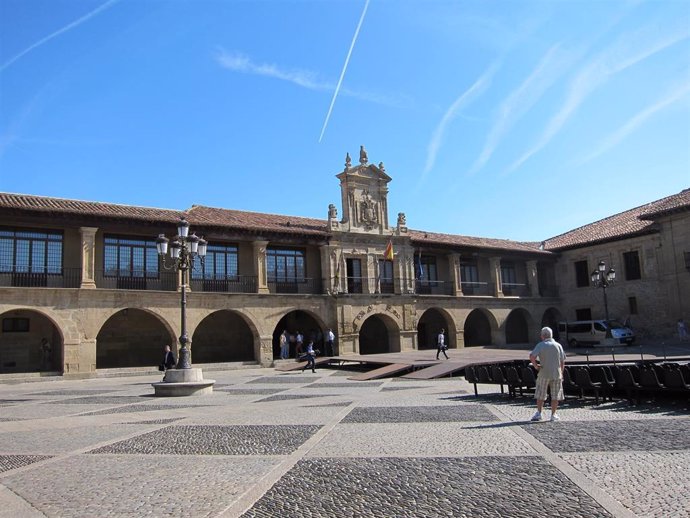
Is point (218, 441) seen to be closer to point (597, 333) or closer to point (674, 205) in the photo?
point (597, 333)

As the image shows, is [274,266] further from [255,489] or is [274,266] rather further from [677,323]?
[255,489]

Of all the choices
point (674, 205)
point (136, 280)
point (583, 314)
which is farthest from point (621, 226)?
point (136, 280)

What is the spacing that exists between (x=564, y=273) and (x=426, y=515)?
3709 cm

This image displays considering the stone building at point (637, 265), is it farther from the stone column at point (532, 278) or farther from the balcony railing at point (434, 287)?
the balcony railing at point (434, 287)

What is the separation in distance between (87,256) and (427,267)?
19293 mm

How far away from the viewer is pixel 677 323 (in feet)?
100

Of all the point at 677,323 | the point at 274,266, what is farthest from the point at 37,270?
the point at 677,323

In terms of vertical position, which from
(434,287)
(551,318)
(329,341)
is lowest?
(329,341)

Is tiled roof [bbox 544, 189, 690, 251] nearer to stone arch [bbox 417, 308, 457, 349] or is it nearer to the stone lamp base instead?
stone arch [bbox 417, 308, 457, 349]

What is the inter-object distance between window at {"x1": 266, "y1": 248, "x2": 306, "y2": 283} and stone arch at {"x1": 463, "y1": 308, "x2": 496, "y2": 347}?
520 inches

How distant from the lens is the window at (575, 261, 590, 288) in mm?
37094

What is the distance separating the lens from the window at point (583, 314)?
36.7 m

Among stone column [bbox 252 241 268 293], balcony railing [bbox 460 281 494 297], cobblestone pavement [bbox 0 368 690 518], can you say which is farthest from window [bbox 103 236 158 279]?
balcony railing [bbox 460 281 494 297]

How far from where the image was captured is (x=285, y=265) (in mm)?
30062
